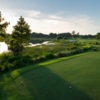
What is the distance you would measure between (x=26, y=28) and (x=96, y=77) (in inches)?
1086

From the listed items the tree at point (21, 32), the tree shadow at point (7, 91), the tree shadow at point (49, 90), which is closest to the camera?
the tree shadow at point (49, 90)

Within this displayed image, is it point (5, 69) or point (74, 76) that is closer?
point (74, 76)

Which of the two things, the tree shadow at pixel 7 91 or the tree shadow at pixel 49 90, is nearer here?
the tree shadow at pixel 49 90

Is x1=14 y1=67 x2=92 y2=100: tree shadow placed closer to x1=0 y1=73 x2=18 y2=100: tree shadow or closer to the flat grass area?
the flat grass area

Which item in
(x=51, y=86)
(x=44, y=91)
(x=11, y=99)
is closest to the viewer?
(x=11, y=99)

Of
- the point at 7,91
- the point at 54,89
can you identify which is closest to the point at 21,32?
the point at 7,91

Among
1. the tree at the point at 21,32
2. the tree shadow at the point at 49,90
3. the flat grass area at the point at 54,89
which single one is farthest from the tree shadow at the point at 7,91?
the tree at the point at 21,32

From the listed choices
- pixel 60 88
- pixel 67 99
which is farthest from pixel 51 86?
pixel 67 99

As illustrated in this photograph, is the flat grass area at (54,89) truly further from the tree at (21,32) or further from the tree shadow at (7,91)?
the tree at (21,32)

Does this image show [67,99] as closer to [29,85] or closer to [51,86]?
[51,86]

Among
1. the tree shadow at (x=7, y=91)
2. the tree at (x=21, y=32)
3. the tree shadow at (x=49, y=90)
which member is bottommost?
the tree shadow at (x=7, y=91)

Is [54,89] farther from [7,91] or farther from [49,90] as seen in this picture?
[7,91]

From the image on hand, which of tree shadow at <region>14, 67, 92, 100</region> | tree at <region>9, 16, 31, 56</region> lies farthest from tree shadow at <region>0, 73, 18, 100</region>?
tree at <region>9, 16, 31, 56</region>

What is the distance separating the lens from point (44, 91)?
39.1 feet
